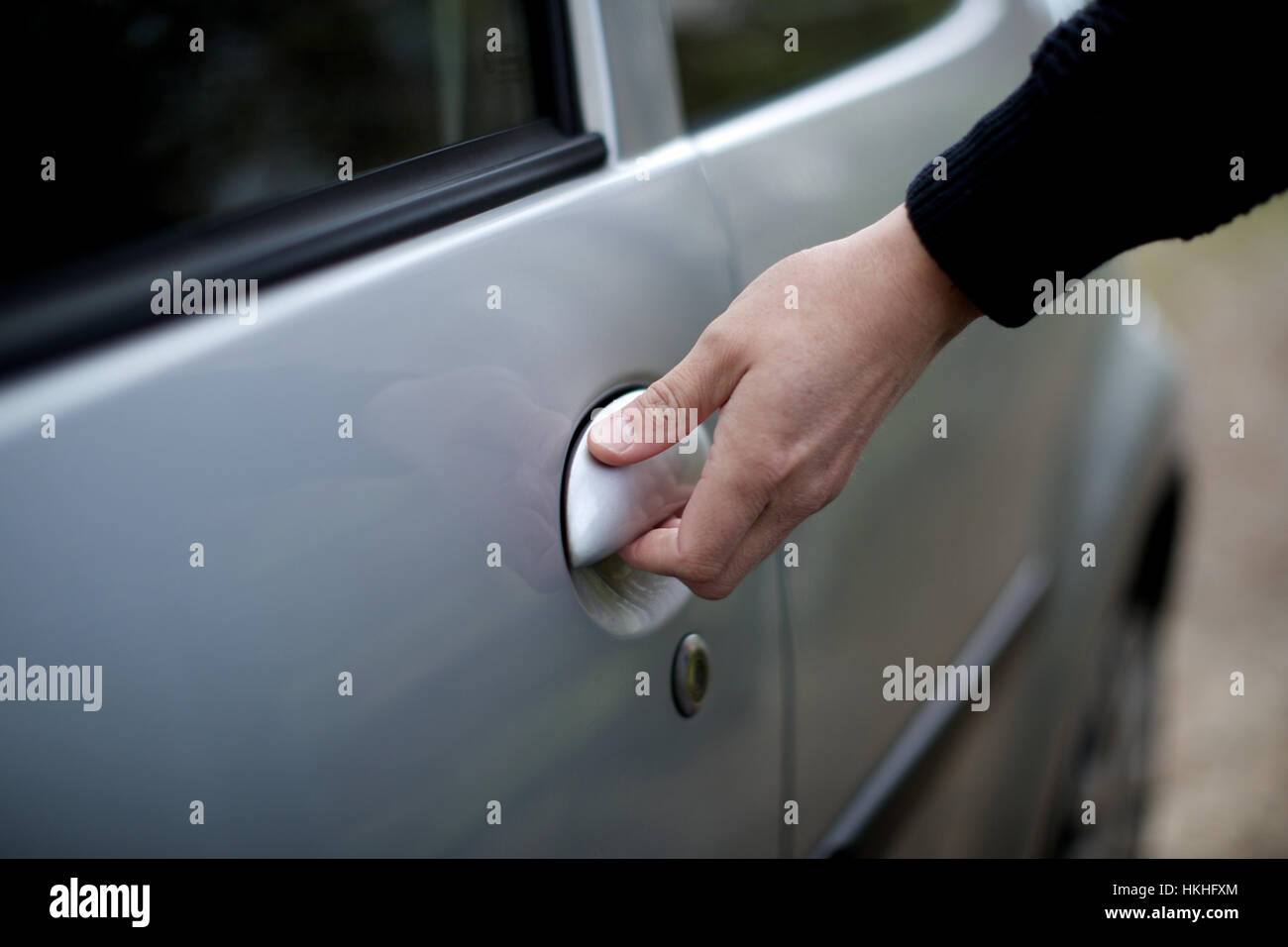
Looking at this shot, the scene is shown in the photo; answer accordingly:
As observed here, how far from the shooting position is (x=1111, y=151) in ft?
3.04

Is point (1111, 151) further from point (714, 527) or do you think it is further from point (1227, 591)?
point (1227, 591)

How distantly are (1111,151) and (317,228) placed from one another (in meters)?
0.65

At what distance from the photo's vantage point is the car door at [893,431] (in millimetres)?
1225

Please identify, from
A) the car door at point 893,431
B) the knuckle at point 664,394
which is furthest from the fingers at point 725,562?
the car door at point 893,431

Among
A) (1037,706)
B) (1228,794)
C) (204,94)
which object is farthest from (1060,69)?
(1228,794)

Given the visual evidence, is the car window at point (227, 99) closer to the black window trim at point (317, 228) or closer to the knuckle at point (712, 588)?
the black window trim at point (317, 228)

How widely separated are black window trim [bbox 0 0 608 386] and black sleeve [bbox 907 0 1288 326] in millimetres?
358

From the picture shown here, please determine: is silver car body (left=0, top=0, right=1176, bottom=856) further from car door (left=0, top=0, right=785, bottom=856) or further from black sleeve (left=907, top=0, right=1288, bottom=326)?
black sleeve (left=907, top=0, right=1288, bottom=326)

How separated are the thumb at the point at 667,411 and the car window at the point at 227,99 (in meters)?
0.31

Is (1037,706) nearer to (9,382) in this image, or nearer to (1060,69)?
(1060,69)

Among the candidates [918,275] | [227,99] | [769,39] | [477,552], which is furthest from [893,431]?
[769,39]

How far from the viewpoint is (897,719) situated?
1.49m

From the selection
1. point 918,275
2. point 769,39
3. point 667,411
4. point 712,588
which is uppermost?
point 769,39

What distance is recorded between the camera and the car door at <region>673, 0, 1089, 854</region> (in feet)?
4.02
